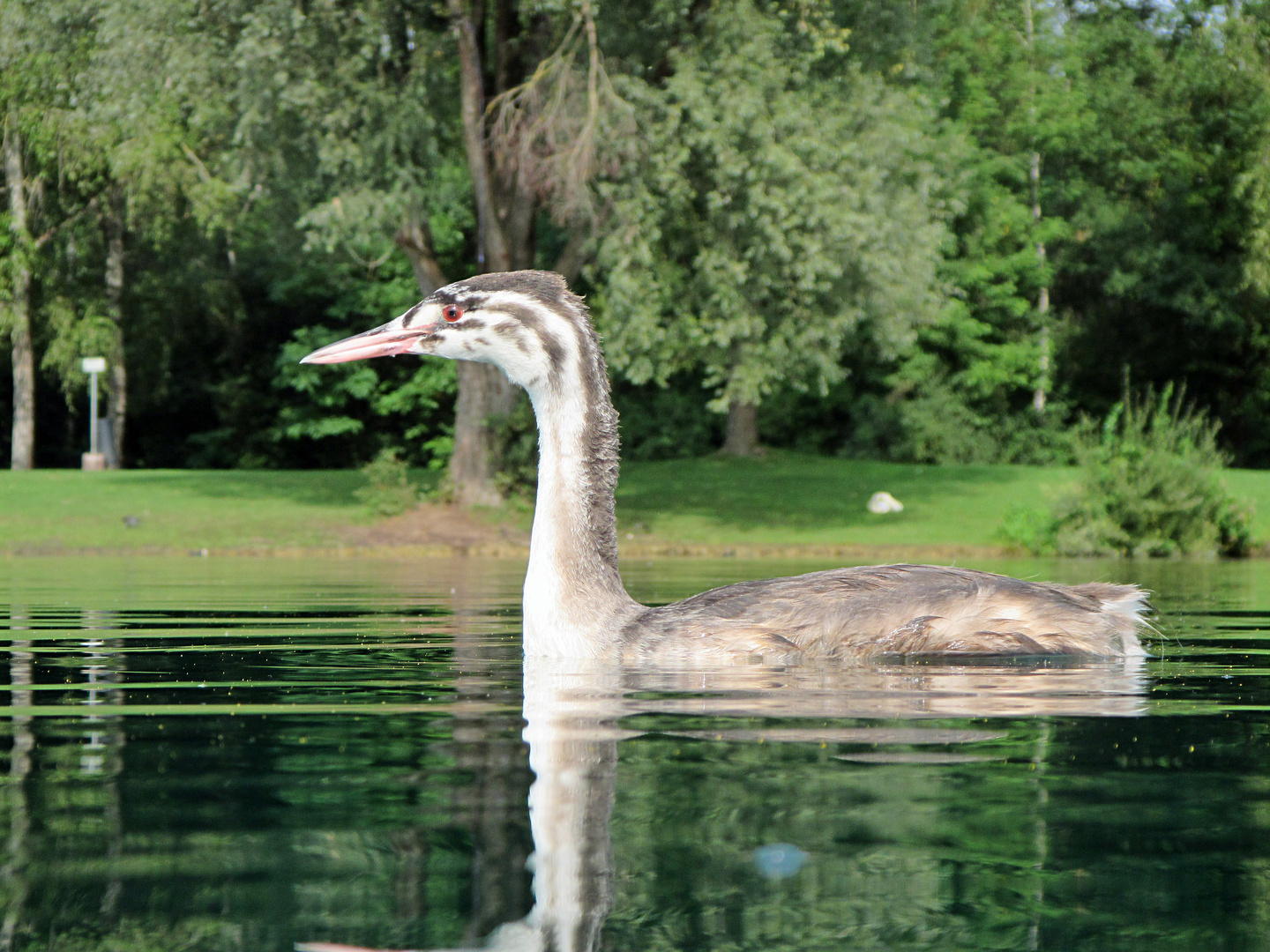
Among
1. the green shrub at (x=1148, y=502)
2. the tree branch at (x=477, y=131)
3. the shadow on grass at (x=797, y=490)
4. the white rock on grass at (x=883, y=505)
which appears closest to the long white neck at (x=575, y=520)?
the green shrub at (x=1148, y=502)

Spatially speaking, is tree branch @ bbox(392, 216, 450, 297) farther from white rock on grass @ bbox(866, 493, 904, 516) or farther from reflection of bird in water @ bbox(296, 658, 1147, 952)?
reflection of bird in water @ bbox(296, 658, 1147, 952)

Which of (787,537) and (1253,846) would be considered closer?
(1253,846)

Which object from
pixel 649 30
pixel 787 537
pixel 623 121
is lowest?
pixel 787 537

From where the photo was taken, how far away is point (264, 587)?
18.2 metres

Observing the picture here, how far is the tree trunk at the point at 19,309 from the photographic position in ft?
158

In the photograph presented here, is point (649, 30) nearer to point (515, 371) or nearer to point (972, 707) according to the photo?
point (515, 371)

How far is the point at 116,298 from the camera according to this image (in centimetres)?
5266

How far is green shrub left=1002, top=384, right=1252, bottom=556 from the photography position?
94.3 ft

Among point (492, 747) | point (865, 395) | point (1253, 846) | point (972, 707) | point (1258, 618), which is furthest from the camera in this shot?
point (865, 395)

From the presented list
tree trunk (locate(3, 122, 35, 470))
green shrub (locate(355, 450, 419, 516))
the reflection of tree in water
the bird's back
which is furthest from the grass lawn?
the reflection of tree in water

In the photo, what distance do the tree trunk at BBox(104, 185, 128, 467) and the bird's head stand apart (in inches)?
1776

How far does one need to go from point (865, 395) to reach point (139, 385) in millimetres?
25734

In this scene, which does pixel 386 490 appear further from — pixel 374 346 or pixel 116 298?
pixel 374 346

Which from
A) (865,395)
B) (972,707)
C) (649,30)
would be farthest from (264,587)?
(865,395)
